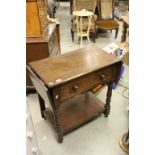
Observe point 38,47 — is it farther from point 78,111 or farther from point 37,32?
point 78,111

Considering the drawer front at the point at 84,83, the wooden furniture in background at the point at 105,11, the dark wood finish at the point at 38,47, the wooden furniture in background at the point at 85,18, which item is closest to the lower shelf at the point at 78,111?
the drawer front at the point at 84,83

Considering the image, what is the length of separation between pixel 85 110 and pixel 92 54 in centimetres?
63

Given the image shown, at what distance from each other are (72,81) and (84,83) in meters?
0.16

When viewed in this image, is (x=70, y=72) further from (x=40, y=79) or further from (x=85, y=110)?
(x=85, y=110)

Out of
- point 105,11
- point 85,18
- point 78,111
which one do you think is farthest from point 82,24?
point 78,111

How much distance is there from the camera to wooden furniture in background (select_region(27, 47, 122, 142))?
1.74 metres

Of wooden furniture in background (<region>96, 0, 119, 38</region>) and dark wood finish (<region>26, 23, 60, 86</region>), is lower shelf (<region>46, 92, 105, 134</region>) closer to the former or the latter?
dark wood finish (<region>26, 23, 60, 86</region>)

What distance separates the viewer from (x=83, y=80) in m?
1.85

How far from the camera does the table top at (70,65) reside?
5.70ft

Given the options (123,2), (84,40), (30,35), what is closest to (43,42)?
(30,35)

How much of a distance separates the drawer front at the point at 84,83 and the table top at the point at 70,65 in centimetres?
6

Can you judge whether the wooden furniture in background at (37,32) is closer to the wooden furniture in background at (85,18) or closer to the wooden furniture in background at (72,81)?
the wooden furniture in background at (72,81)

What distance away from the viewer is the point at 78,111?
228 cm

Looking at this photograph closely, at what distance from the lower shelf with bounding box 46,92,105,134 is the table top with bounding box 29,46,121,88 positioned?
55 centimetres
